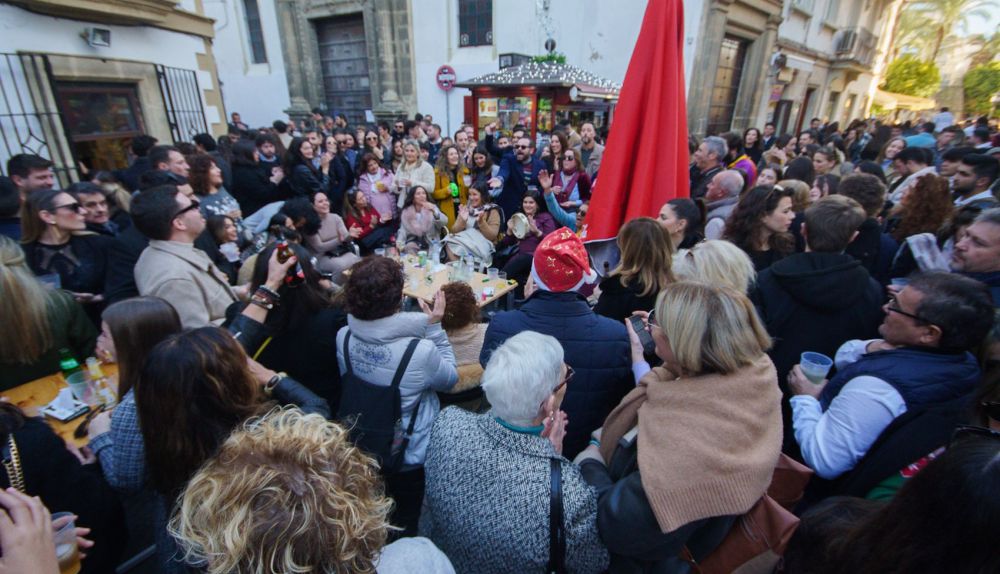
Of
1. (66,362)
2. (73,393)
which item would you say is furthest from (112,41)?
(73,393)

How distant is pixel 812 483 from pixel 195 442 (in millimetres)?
2457

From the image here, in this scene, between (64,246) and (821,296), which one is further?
(64,246)

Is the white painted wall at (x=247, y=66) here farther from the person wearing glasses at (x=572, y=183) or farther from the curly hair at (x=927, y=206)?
the curly hair at (x=927, y=206)

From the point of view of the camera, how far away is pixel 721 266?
2379 mm

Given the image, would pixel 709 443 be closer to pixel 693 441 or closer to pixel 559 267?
pixel 693 441

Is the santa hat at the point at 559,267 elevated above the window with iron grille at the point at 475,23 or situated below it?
below

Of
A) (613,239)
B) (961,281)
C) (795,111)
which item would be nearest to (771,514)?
(961,281)

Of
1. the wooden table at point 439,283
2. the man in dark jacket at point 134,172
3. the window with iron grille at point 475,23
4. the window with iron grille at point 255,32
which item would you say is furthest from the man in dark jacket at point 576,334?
the window with iron grille at point 255,32

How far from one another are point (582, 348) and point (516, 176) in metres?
4.44

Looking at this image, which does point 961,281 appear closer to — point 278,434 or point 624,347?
point 624,347

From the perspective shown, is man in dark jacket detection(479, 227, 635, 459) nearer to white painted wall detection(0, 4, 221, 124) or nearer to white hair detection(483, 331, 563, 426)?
white hair detection(483, 331, 563, 426)

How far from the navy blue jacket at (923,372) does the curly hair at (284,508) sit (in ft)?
5.95

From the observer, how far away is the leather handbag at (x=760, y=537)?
1.25 m

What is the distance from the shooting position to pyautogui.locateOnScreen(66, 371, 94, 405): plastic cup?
2301 mm
